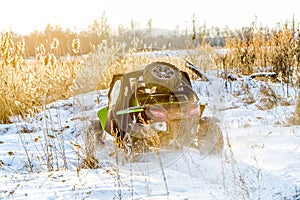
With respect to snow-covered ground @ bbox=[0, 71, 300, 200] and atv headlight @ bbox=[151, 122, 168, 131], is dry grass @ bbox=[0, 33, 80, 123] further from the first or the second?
atv headlight @ bbox=[151, 122, 168, 131]

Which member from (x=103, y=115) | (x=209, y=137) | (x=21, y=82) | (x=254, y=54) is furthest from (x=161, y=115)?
(x=254, y=54)

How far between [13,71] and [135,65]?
3.21 metres

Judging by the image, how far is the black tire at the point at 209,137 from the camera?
409 cm

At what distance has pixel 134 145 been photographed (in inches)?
159

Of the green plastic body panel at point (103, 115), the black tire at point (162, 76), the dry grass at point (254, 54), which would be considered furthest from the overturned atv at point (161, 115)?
the dry grass at point (254, 54)

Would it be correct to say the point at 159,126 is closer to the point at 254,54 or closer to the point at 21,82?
the point at 21,82

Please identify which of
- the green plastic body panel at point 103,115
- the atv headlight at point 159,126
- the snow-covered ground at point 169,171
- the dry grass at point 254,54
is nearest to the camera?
the snow-covered ground at point 169,171

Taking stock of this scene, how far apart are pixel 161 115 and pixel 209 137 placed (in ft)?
2.07

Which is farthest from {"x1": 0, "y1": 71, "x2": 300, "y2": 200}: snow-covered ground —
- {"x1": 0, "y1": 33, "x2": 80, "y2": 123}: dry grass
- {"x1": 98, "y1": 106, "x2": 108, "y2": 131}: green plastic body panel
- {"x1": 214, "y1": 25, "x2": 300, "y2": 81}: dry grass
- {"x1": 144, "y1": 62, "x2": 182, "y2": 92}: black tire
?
{"x1": 214, "y1": 25, "x2": 300, "y2": 81}: dry grass

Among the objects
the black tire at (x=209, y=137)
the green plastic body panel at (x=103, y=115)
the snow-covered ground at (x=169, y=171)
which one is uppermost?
the green plastic body panel at (x=103, y=115)

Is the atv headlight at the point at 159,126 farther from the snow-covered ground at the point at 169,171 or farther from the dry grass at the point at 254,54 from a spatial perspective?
the dry grass at the point at 254,54

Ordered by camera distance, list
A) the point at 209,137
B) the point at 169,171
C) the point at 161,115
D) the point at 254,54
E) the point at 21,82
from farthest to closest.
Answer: the point at 254,54
the point at 21,82
the point at 209,137
the point at 161,115
the point at 169,171

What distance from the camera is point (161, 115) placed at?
3830mm

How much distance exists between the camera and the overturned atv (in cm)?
387
